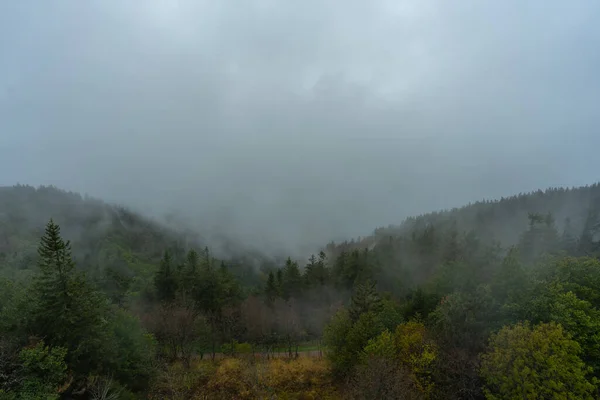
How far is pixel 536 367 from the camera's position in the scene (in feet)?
67.1

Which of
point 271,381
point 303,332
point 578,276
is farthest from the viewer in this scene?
point 303,332

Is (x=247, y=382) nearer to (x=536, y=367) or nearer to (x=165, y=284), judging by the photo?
(x=536, y=367)

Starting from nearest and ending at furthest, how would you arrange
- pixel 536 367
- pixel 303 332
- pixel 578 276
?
1. pixel 536 367
2. pixel 578 276
3. pixel 303 332

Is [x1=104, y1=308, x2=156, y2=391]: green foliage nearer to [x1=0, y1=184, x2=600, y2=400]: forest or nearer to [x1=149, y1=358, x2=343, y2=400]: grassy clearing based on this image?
[x1=0, y1=184, x2=600, y2=400]: forest

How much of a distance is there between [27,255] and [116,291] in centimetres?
5310

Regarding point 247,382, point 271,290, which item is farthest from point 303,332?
point 247,382

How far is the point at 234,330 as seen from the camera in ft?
163

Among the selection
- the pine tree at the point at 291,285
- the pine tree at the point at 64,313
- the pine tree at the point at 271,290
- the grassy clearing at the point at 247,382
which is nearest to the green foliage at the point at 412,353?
the grassy clearing at the point at 247,382

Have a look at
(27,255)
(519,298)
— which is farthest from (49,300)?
(27,255)

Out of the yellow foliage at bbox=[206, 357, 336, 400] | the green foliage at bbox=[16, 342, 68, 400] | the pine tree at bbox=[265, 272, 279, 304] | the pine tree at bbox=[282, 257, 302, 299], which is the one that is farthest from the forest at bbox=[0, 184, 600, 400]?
the pine tree at bbox=[282, 257, 302, 299]

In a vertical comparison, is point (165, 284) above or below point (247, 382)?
above

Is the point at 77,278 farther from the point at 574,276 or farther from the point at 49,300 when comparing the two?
the point at 574,276

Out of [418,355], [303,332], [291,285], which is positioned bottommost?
[303,332]

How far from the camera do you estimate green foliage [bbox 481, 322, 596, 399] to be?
19703 mm
